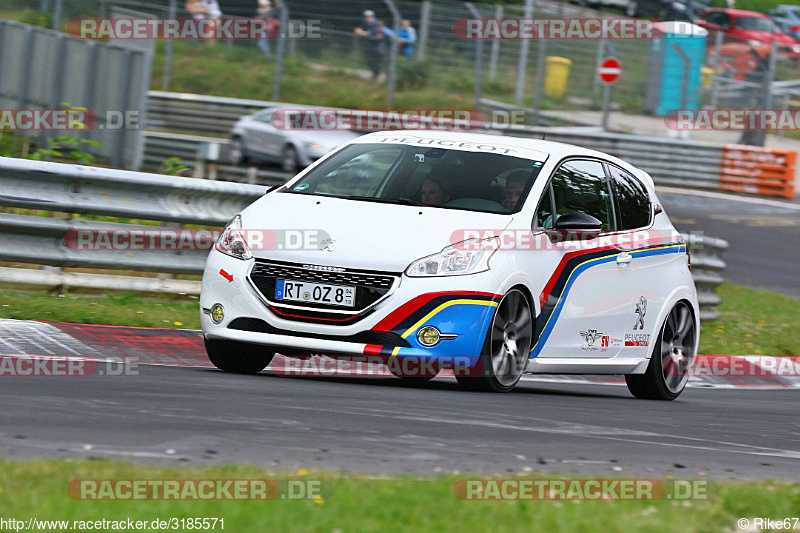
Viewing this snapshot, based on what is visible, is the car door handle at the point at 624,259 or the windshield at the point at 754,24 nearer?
the car door handle at the point at 624,259

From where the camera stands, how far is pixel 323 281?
25.6 ft

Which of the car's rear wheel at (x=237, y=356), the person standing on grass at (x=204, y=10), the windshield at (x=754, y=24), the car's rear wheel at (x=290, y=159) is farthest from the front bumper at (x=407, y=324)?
the windshield at (x=754, y=24)

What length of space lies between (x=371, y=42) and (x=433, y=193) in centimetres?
2033

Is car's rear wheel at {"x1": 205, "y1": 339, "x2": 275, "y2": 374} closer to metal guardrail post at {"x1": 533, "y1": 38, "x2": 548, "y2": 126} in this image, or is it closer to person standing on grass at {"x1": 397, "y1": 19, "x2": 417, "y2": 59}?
person standing on grass at {"x1": 397, "y1": 19, "x2": 417, "y2": 59}

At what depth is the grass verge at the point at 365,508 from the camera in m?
4.27

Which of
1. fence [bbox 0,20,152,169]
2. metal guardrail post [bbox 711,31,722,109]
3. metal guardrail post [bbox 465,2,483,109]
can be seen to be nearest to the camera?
fence [bbox 0,20,152,169]

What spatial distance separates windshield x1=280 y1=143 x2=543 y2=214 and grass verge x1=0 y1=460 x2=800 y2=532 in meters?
3.46

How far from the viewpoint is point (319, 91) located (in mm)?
29609

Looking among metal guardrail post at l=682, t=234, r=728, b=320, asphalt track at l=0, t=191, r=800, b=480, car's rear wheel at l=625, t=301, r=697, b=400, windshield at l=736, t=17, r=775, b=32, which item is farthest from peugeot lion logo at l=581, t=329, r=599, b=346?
windshield at l=736, t=17, r=775, b=32

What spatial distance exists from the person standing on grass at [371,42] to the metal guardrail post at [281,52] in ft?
4.60

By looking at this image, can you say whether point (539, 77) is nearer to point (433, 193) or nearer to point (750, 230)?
point (750, 230)

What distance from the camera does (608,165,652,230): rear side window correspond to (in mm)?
9727

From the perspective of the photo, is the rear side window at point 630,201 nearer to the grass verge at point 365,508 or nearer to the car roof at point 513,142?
the car roof at point 513,142

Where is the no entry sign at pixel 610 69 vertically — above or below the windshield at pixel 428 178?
above
